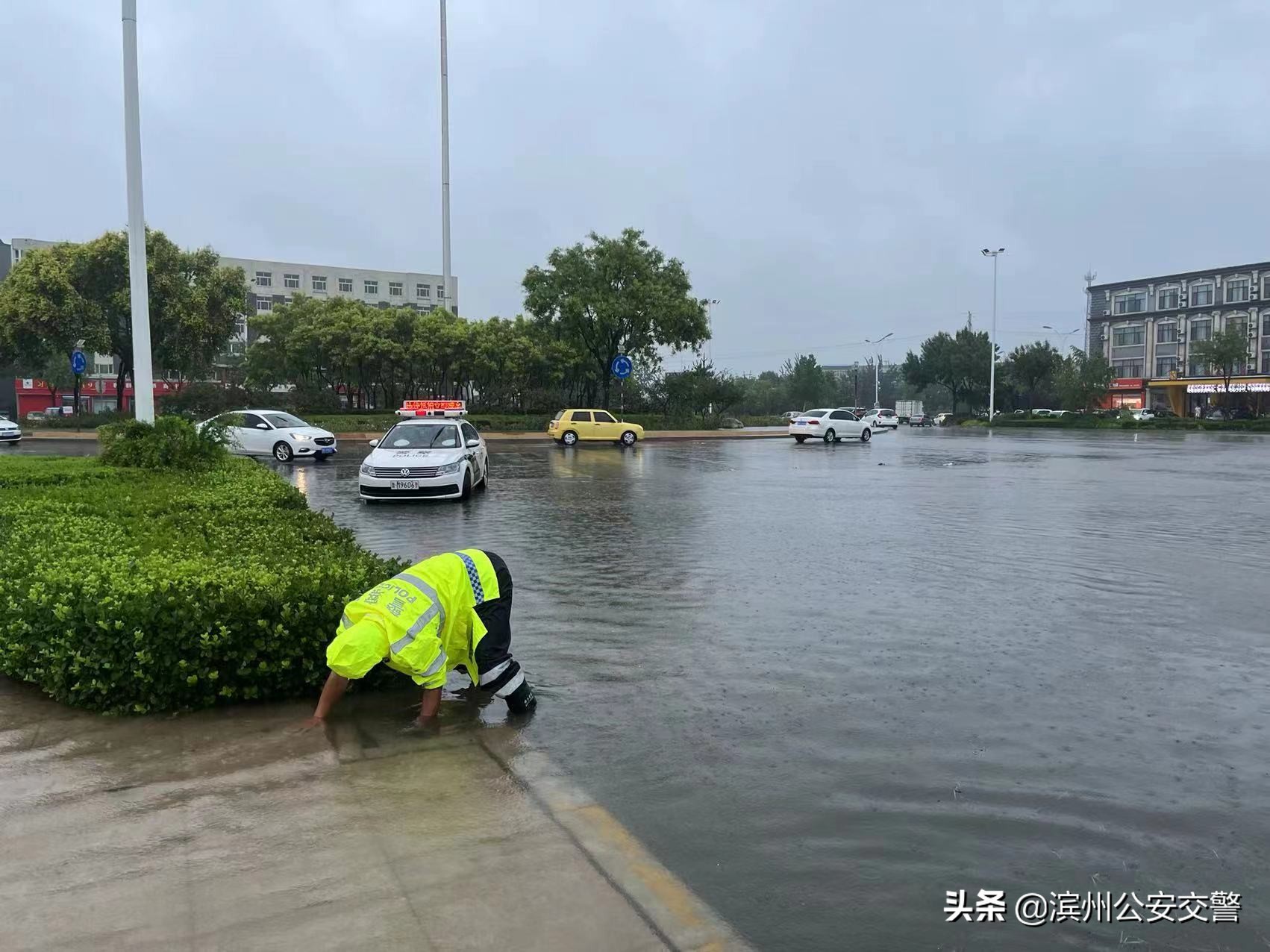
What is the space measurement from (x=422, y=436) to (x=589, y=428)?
20.4m

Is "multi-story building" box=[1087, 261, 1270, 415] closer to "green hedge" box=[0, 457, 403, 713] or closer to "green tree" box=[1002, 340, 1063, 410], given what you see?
"green tree" box=[1002, 340, 1063, 410]

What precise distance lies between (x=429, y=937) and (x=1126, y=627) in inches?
235

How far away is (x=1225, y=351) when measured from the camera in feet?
214

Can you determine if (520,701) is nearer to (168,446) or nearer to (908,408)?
(168,446)

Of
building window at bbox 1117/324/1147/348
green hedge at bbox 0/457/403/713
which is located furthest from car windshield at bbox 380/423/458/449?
building window at bbox 1117/324/1147/348

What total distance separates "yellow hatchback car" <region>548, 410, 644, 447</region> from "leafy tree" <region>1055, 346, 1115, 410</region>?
4652cm

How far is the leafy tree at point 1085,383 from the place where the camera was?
228 ft

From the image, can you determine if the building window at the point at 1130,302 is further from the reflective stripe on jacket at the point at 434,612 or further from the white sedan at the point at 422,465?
the reflective stripe on jacket at the point at 434,612

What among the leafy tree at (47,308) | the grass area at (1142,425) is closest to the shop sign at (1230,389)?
the grass area at (1142,425)

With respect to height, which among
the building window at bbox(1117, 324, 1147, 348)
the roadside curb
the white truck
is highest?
the building window at bbox(1117, 324, 1147, 348)

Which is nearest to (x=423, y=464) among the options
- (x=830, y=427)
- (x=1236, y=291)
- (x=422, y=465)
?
(x=422, y=465)

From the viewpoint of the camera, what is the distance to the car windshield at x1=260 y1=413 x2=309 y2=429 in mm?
25141

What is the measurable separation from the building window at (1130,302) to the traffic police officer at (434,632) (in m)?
96.5

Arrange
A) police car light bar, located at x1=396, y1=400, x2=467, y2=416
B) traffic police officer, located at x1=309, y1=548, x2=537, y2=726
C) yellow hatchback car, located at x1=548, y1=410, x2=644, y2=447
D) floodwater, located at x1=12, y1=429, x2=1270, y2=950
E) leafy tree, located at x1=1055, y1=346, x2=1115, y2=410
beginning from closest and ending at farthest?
floodwater, located at x1=12, y1=429, x2=1270, y2=950, traffic police officer, located at x1=309, y1=548, x2=537, y2=726, police car light bar, located at x1=396, y1=400, x2=467, y2=416, yellow hatchback car, located at x1=548, y1=410, x2=644, y2=447, leafy tree, located at x1=1055, y1=346, x2=1115, y2=410
